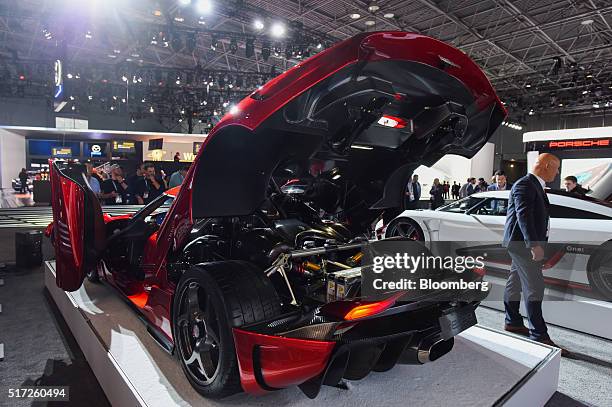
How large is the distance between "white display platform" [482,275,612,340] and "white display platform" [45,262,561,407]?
1301 millimetres

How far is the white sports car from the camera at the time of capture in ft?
12.8

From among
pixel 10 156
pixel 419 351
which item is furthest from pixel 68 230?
pixel 10 156

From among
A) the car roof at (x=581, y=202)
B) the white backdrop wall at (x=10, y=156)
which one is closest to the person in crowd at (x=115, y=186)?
the car roof at (x=581, y=202)

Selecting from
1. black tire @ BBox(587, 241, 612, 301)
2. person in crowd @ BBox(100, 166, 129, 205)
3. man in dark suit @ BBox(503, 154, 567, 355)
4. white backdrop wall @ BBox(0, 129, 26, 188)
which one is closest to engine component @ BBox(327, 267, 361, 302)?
man in dark suit @ BBox(503, 154, 567, 355)

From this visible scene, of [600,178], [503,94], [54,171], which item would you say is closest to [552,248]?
[54,171]

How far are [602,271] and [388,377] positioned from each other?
3008mm

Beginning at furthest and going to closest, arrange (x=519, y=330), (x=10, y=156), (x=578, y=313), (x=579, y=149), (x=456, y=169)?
1. (x=10, y=156)
2. (x=456, y=169)
3. (x=579, y=149)
4. (x=578, y=313)
5. (x=519, y=330)

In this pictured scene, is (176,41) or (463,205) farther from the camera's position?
(176,41)

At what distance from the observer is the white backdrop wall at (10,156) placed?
64.3 feet

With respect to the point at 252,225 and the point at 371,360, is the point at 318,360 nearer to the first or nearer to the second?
the point at 371,360

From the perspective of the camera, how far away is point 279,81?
1535mm

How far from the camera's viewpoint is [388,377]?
2178 millimetres

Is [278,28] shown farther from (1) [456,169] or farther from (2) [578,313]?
(1) [456,169]

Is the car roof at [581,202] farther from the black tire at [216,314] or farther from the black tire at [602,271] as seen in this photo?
the black tire at [216,314]
